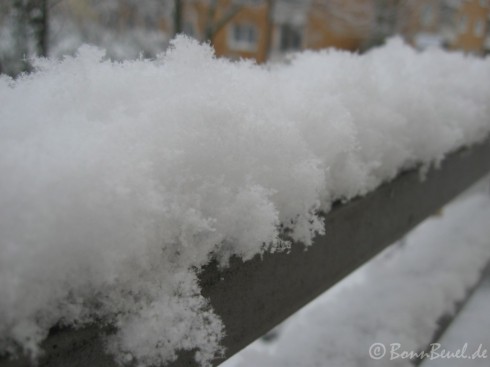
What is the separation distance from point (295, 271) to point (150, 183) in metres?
0.63

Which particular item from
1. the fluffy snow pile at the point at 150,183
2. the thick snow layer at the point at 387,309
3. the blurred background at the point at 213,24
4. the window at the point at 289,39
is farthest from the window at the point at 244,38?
the fluffy snow pile at the point at 150,183

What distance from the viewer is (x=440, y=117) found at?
1869 mm

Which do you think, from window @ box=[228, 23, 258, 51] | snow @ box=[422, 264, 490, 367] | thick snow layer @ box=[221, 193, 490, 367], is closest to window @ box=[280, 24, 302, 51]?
window @ box=[228, 23, 258, 51]

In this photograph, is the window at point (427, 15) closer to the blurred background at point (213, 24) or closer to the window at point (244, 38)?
the blurred background at point (213, 24)

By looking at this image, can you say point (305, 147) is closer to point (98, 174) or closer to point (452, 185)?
point (98, 174)

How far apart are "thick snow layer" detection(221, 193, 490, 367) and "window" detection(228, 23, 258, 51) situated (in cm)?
2186

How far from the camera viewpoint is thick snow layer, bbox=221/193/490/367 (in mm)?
1732

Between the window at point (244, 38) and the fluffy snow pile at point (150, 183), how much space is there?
22.9 meters

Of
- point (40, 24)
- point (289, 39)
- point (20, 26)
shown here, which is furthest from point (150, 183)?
point (289, 39)

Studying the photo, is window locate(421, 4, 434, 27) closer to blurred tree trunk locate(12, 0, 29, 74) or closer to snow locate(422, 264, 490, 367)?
blurred tree trunk locate(12, 0, 29, 74)

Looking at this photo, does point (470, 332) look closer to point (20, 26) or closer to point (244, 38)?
point (20, 26)

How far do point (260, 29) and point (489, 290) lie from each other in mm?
22245

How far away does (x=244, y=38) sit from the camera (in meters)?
23.5

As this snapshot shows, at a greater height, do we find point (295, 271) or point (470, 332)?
point (295, 271)
